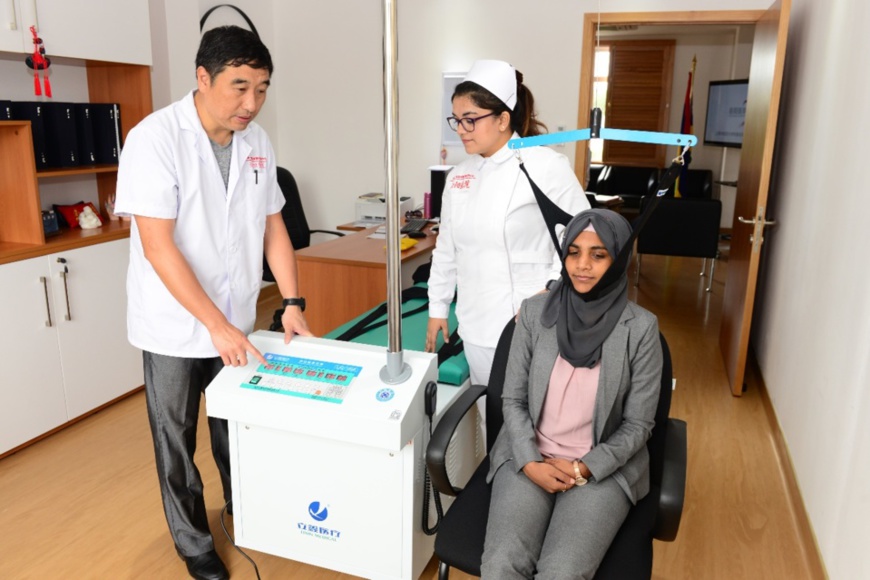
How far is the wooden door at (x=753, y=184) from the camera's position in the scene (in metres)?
3.13

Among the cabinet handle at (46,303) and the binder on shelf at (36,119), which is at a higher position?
the binder on shelf at (36,119)

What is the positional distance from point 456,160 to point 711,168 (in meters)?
4.37

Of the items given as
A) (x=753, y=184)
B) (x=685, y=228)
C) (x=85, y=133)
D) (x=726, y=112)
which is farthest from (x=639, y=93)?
(x=85, y=133)

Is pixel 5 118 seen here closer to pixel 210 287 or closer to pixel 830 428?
pixel 210 287

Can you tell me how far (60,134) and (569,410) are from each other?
2.54 meters

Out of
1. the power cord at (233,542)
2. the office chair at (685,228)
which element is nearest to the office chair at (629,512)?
the power cord at (233,542)

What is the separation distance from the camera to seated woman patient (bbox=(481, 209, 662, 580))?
1.52 m

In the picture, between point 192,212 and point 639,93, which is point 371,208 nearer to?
point 192,212

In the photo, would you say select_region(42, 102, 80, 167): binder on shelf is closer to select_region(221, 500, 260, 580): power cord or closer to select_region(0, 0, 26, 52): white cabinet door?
select_region(0, 0, 26, 52): white cabinet door

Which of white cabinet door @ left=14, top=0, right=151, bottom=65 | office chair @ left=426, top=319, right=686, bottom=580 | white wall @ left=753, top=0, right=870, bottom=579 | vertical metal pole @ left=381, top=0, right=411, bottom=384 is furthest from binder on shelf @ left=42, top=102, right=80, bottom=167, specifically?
white wall @ left=753, top=0, right=870, bottom=579

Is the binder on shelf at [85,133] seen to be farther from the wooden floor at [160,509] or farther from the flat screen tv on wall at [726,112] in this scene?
the flat screen tv on wall at [726,112]

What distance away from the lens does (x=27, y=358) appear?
277 cm

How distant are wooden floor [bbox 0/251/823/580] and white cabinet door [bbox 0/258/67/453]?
0.44 ft

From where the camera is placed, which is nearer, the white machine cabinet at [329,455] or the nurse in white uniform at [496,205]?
the white machine cabinet at [329,455]
